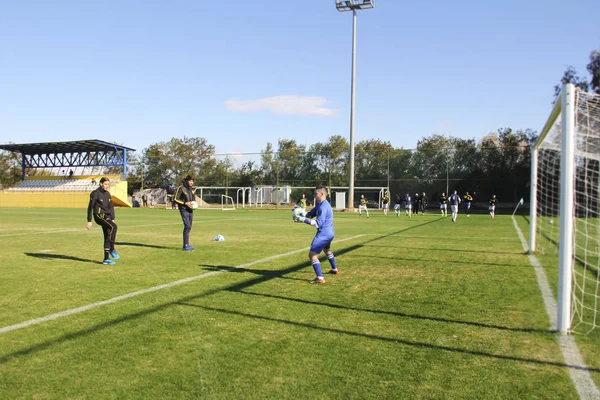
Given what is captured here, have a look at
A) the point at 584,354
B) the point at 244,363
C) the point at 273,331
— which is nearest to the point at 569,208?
the point at 584,354

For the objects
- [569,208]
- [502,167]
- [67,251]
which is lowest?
[67,251]

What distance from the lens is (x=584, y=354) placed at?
4523mm

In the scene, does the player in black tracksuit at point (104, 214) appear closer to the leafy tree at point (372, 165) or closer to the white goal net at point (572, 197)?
the white goal net at point (572, 197)

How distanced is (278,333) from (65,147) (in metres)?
62.6

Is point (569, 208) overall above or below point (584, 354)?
above

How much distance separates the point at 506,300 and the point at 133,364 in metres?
5.03

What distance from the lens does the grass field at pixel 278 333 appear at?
379 cm

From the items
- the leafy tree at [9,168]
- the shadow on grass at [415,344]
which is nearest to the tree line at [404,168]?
the leafy tree at [9,168]

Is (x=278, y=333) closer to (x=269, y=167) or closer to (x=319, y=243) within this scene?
(x=319, y=243)

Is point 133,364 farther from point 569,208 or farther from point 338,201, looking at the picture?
point 338,201

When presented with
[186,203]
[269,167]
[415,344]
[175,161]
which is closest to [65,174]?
[175,161]

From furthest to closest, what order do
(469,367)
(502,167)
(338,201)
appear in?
(338,201) < (502,167) < (469,367)

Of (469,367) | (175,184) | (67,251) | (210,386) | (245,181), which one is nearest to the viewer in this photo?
(210,386)

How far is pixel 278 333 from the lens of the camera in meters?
5.12
